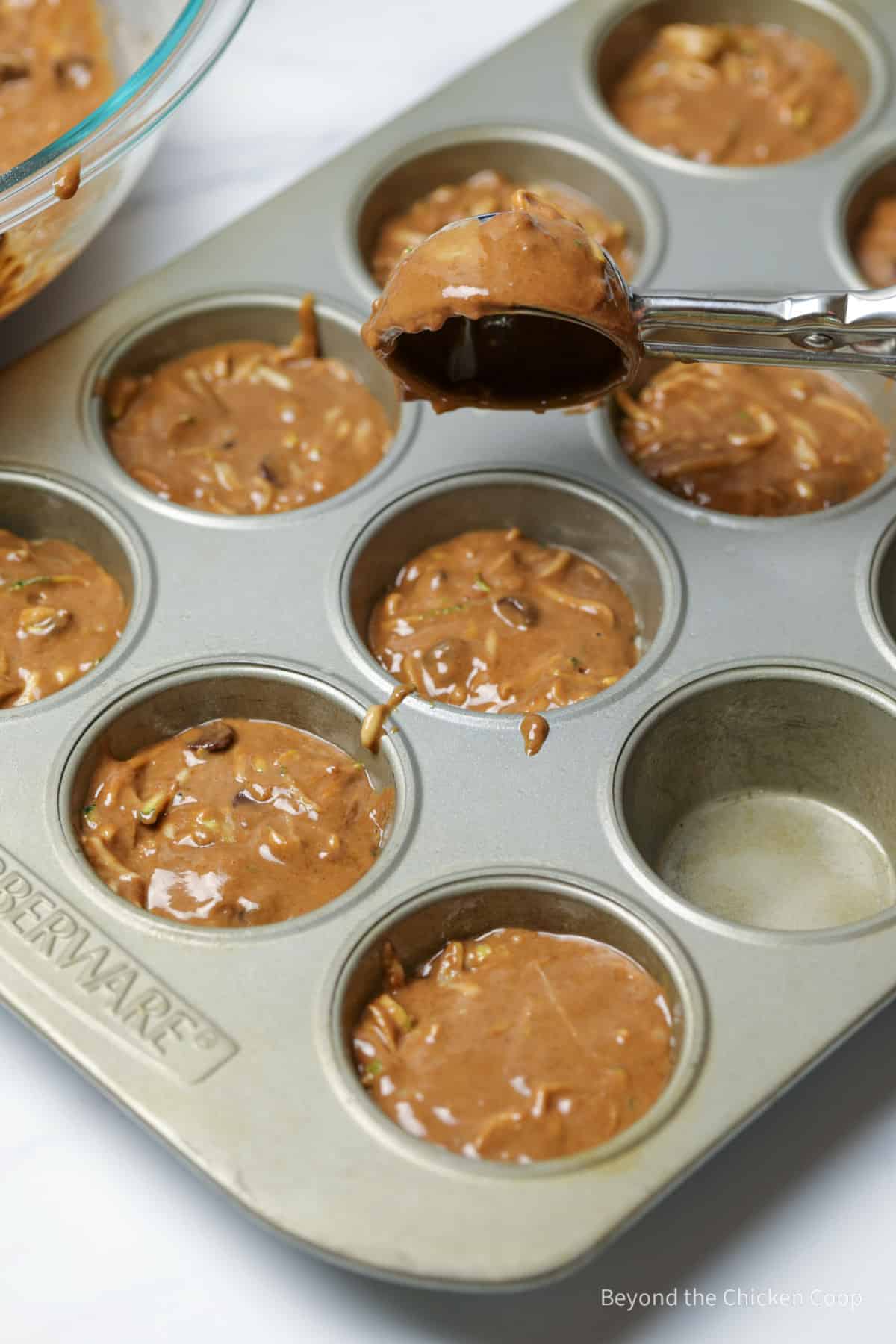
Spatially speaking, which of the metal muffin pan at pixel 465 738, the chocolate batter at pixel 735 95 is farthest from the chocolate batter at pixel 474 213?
the chocolate batter at pixel 735 95

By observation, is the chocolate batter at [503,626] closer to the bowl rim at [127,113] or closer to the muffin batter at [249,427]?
the muffin batter at [249,427]

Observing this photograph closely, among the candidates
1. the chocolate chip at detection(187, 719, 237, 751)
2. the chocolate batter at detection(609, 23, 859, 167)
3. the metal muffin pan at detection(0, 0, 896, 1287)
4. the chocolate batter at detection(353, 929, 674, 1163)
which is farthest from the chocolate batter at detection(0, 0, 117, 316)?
the chocolate batter at detection(353, 929, 674, 1163)

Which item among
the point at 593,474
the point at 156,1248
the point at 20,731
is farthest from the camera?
the point at 593,474

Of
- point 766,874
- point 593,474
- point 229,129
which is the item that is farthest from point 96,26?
point 766,874

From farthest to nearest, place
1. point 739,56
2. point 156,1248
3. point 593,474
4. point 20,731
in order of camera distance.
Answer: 1. point 739,56
2. point 593,474
3. point 20,731
4. point 156,1248

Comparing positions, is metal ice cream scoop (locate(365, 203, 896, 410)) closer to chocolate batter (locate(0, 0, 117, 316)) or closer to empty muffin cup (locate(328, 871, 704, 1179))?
empty muffin cup (locate(328, 871, 704, 1179))

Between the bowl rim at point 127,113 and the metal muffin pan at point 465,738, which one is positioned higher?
the bowl rim at point 127,113

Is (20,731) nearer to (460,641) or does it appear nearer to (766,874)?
(460,641)
